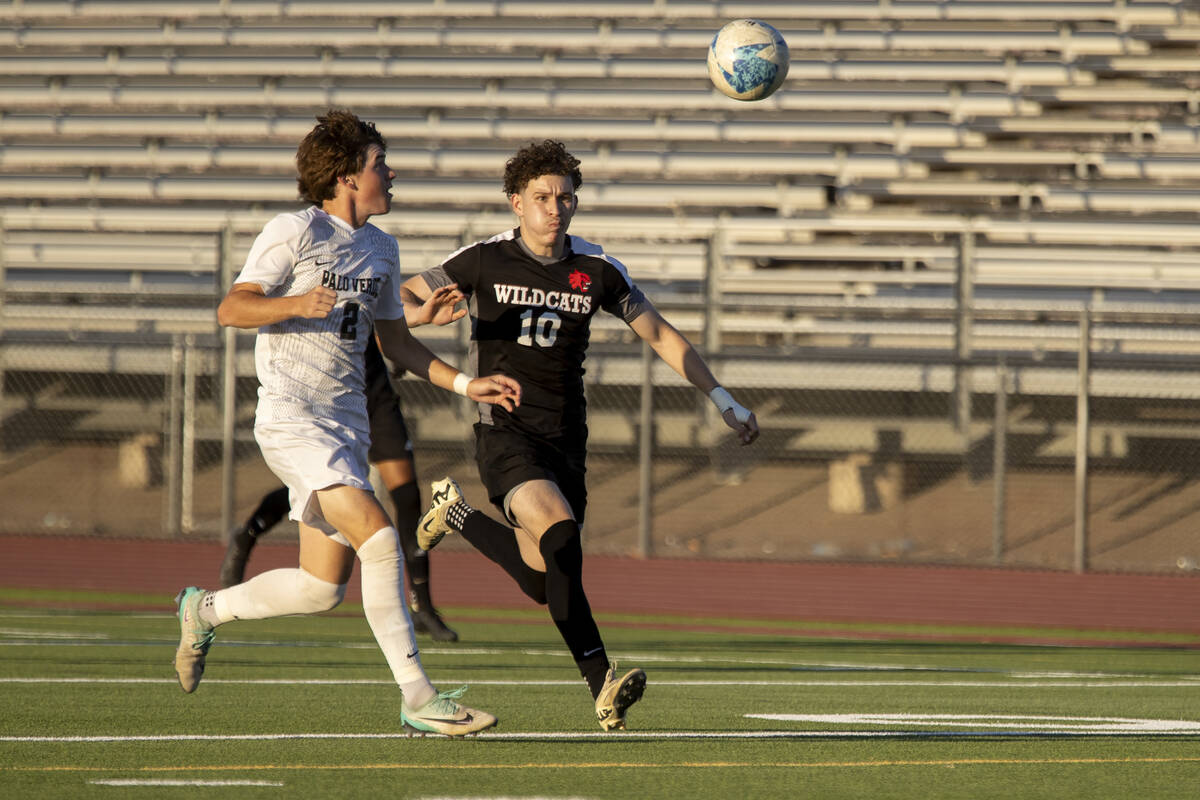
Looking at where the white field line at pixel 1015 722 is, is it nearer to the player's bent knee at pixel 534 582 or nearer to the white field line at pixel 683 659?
the player's bent knee at pixel 534 582

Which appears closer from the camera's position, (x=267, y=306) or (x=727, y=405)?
(x=267, y=306)

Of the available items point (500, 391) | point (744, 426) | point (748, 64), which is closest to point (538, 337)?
point (500, 391)

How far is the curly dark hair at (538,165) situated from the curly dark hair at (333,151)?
76cm

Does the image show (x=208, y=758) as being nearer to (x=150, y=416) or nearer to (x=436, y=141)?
(x=150, y=416)

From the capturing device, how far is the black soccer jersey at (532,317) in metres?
6.38

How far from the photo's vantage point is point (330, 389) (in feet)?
18.3

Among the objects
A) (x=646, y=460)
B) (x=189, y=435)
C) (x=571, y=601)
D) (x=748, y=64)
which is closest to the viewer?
(x=571, y=601)

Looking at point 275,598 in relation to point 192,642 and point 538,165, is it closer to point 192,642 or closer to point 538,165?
point 192,642

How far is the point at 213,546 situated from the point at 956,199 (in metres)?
8.87

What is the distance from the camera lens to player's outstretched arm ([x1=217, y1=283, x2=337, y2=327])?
5223mm

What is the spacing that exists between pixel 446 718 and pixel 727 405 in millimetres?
1602

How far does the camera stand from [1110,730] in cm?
633

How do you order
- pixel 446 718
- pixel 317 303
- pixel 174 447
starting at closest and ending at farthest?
1. pixel 317 303
2. pixel 446 718
3. pixel 174 447

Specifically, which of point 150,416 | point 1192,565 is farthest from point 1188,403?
point 150,416
